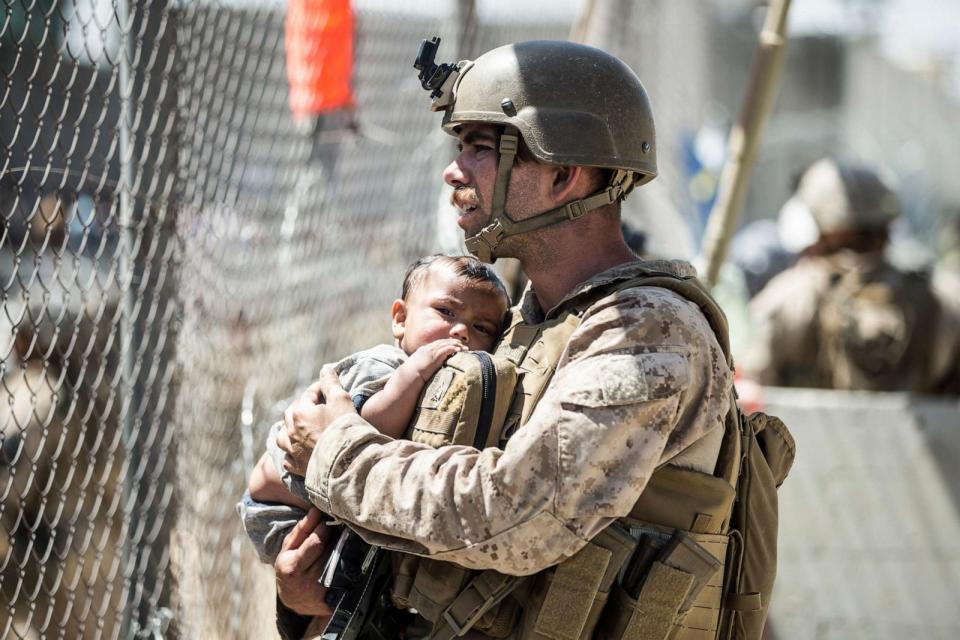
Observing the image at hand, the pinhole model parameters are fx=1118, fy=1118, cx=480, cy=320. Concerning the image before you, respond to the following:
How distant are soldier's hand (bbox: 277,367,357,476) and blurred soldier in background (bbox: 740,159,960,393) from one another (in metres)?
4.22

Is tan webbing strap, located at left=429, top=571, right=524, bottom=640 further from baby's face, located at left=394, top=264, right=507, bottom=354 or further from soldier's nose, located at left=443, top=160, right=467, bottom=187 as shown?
soldier's nose, located at left=443, top=160, right=467, bottom=187

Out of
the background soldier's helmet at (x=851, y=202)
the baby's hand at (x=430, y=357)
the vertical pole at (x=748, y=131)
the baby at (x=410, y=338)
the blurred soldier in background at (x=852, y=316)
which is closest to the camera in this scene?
the baby's hand at (x=430, y=357)

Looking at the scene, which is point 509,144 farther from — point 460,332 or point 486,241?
point 460,332

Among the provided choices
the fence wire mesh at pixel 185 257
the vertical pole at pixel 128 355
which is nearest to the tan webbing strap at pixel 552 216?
the fence wire mesh at pixel 185 257

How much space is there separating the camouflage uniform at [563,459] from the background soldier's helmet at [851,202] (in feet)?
14.4

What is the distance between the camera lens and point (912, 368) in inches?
244

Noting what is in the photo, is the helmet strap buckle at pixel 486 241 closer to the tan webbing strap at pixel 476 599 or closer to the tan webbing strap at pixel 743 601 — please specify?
the tan webbing strap at pixel 476 599

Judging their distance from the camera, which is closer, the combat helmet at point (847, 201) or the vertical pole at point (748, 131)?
the vertical pole at point (748, 131)

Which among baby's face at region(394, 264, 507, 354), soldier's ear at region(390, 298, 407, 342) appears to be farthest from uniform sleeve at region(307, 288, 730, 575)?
soldier's ear at region(390, 298, 407, 342)

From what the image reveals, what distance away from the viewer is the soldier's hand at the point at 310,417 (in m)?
2.49

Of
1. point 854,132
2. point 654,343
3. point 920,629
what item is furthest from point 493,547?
point 854,132

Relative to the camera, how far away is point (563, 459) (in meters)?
2.18

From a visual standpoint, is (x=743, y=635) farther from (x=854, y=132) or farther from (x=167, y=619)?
(x=854, y=132)

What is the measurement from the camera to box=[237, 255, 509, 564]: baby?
2674mm
